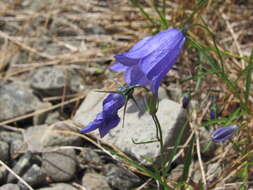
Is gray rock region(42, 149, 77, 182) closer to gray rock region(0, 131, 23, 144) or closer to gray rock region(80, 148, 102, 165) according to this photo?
gray rock region(80, 148, 102, 165)

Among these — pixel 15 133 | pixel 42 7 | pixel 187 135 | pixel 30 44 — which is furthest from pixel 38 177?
pixel 42 7

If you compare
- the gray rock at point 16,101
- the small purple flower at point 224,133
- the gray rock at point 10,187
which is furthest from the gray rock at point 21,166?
the small purple flower at point 224,133

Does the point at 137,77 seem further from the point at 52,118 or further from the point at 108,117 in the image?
the point at 52,118

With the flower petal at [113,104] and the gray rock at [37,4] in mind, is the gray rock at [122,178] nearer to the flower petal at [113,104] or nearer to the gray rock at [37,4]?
the flower petal at [113,104]

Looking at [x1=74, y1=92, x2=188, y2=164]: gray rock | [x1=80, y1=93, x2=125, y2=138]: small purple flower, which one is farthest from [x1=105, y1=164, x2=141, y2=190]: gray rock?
[x1=80, y1=93, x2=125, y2=138]: small purple flower

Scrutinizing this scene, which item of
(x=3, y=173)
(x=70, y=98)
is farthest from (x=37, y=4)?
(x=3, y=173)

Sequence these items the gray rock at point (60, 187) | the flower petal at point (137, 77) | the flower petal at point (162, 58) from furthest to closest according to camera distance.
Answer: the gray rock at point (60, 187) < the flower petal at point (137, 77) < the flower petal at point (162, 58)

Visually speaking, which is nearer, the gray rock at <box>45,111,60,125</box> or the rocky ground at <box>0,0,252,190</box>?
the rocky ground at <box>0,0,252,190</box>
